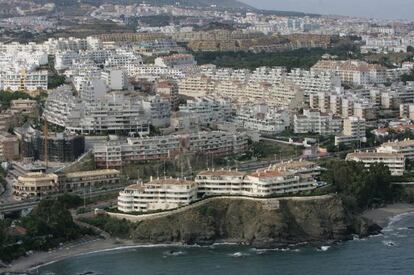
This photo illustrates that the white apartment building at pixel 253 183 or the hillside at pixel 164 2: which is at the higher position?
the hillside at pixel 164 2

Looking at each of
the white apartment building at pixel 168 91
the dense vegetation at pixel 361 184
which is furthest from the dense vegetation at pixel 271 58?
the dense vegetation at pixel 361 184

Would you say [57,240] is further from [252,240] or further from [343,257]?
[343,257]

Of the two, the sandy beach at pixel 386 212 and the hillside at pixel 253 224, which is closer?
the hillside at pixel 253 224

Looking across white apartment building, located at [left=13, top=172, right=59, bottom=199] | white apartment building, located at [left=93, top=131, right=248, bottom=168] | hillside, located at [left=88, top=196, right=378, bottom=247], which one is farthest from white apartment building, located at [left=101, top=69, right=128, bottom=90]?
hillside, located at [left=88, top=196, right=378, bottom=247]

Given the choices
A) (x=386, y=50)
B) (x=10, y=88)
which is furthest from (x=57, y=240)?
(x=386, y=50)

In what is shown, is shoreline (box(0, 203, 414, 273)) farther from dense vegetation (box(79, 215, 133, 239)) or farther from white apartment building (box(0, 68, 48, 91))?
white apartment building (box(0, 68, 48, 91))

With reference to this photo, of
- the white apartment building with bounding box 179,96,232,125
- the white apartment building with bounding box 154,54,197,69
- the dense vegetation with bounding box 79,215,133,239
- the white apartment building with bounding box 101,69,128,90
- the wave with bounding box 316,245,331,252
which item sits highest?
the white apartment building with bounding box 154,54,197,69

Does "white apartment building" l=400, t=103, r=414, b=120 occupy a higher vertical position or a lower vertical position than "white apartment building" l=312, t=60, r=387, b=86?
lower

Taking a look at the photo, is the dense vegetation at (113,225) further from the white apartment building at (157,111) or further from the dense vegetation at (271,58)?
the dense vegetation at (271,58)
